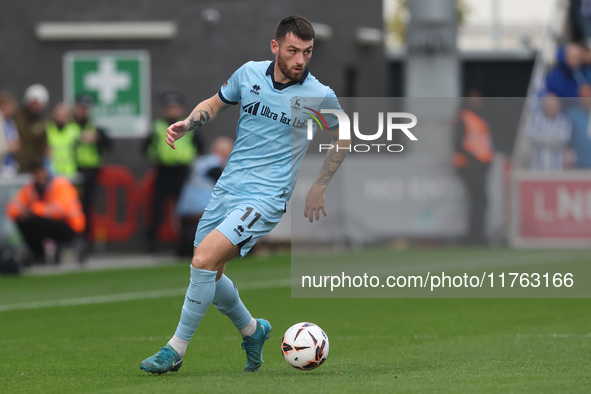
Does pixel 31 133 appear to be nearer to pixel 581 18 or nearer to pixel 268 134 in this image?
pixel 268 134

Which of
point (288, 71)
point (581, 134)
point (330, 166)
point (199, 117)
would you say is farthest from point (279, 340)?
point (581, 134)

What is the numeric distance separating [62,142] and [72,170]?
18.3 inches

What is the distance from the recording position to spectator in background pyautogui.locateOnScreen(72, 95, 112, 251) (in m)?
19.2

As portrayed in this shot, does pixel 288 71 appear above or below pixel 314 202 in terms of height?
above

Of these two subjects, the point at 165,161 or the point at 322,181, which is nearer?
the point at 322,181

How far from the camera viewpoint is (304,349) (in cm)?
763

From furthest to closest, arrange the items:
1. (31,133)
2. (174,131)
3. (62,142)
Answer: (62,142), (31,133), (174,131)

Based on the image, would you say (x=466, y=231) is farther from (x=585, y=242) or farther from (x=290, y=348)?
(x=290, y=348)

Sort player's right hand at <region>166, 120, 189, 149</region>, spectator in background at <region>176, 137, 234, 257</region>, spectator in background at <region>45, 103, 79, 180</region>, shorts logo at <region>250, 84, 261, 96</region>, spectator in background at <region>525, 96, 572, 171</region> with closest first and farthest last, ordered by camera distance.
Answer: player's right hand at <region>166, 120, 189, 149</region> → shorts logo at <region>250, 84, 261, 96</region> → spectator in background at <region>176, 137, 234, 257</region> → spectator in background at <region>45, 103, 79, 180</region> → spectator in background at <region>525, 96, 572, 171</region>

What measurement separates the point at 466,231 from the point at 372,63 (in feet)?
28.8

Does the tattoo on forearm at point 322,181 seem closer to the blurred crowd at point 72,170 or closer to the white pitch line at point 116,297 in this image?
the white pitch line at point 116,297

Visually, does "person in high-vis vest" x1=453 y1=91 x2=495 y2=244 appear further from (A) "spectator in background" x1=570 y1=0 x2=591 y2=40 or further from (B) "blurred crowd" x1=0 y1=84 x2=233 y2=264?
(A) "spectator in background" x1=570 y1=0 x2=591 y2=40

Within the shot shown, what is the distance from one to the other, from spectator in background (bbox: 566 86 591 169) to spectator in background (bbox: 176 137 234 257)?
5354 mm

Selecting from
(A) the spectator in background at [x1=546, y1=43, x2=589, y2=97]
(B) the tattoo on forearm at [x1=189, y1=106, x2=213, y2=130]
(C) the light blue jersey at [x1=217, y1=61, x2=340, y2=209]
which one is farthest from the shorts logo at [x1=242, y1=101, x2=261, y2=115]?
(A) the spectator in background at [x1=546, y1=43, x2=589, y2=97]
